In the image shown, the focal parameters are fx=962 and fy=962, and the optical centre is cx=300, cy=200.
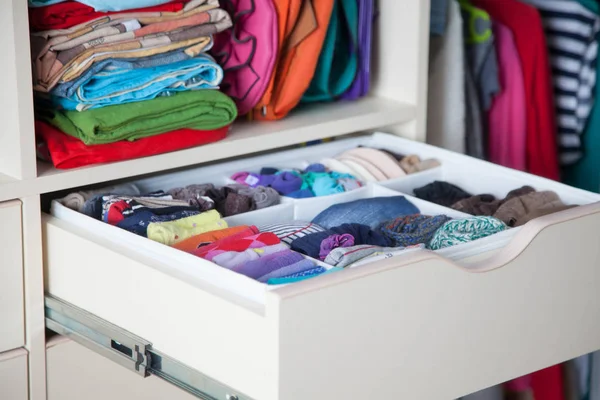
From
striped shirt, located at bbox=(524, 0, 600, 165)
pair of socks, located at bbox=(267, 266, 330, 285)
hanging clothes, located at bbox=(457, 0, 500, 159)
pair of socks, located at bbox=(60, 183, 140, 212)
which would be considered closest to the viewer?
pair of socks, located at bbox=(267, 266, 330, 285)

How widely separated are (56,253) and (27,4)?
1.23ft

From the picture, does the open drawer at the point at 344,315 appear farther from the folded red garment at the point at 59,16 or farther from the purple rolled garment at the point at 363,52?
the purple rolled garment at the point at 363,52

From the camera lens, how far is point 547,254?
4.46ft

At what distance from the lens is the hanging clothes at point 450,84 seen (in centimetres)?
218

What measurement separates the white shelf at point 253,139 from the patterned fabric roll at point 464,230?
38cm

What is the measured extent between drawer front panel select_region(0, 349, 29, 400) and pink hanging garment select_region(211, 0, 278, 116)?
0.60 m

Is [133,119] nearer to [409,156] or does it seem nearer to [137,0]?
[137,0]

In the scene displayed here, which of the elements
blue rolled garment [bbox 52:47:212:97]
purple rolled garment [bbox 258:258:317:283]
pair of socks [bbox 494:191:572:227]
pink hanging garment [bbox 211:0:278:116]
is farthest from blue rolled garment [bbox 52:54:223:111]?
pair of socks [bbox 494:191:572:227]

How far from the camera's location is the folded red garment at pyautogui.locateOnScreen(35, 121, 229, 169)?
1.49m

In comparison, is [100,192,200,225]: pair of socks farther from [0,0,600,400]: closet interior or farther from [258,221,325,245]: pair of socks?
[258,221,325,245]: pair of socks

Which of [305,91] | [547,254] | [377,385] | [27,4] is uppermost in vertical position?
[27,4]

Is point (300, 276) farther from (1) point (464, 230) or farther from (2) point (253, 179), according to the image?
(2) point (253, 179)

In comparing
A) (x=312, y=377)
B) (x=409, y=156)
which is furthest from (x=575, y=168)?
(x=312, y=377)

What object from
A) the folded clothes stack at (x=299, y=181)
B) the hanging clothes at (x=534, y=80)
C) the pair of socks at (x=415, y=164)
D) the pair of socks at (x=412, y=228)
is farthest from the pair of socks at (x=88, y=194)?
the hanging clothes at (x=534, y=80)
